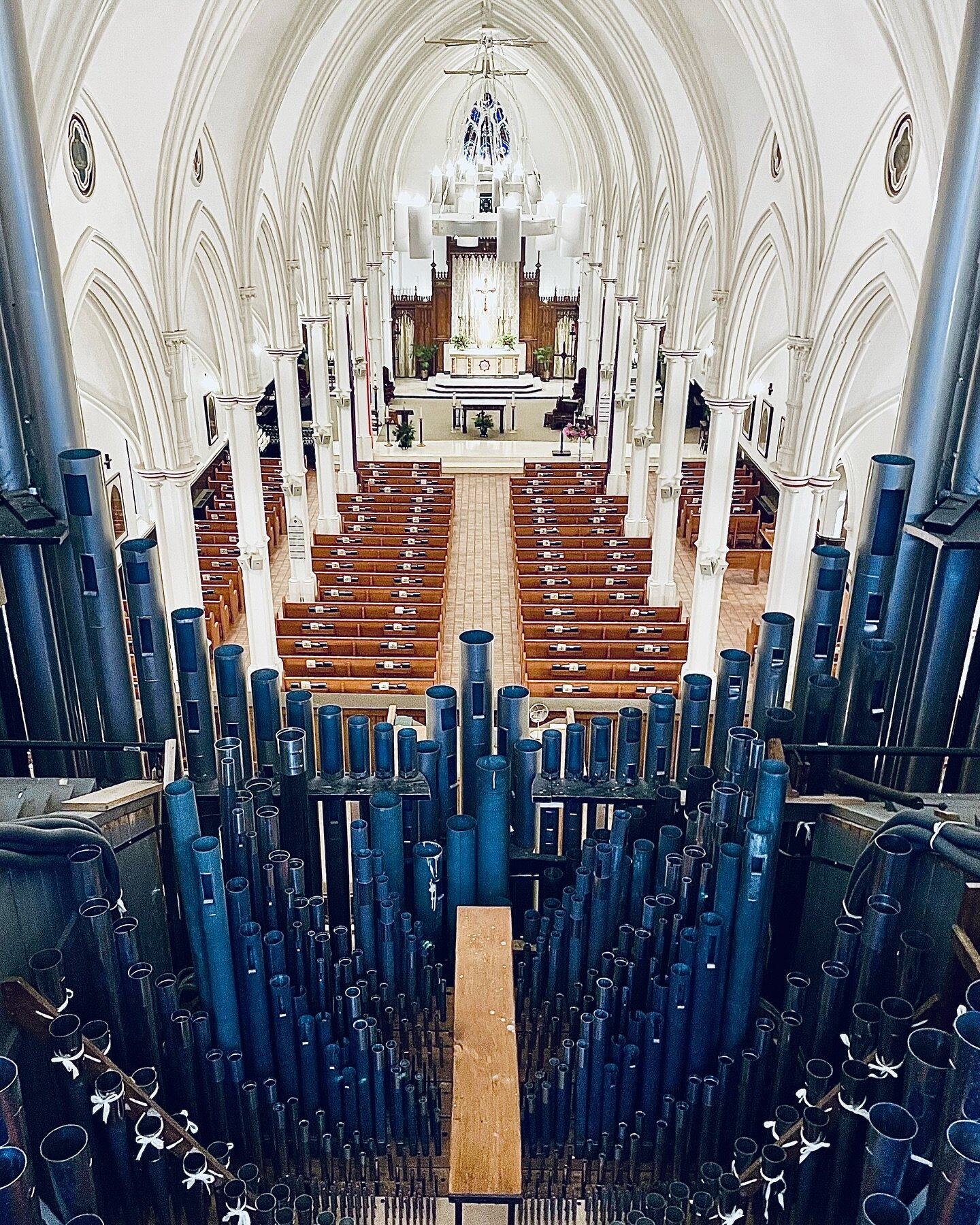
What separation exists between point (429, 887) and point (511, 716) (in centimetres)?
103

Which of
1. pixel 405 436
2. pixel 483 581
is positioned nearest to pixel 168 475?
pixel 483 581

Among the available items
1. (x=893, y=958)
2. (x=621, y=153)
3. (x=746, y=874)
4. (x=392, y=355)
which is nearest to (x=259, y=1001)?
(x=746, y=874)

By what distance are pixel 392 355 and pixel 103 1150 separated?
113 ft

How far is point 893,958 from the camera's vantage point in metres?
4.18

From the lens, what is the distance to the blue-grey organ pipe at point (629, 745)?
5227 millimetres

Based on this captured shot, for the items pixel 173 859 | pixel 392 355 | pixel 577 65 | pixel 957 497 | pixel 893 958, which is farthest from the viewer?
pixel 392 355

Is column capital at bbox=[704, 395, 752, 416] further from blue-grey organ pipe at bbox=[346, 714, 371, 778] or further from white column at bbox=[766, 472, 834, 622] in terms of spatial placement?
blue-grey organ pipe at bbox=[346, 714, 371, 778]

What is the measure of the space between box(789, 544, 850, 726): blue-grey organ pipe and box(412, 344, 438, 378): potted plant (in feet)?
110

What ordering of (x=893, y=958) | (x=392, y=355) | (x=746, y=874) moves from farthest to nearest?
(x=392, y=355) → (x=746, y=874) → (x=893, y=958)

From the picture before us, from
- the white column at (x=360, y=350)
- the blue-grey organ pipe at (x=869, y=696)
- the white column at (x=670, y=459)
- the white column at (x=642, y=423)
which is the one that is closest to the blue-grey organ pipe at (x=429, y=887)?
the blue-grey organ pipe at (x=869, y=696)

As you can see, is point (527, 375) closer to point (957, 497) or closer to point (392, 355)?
point (392, 355)

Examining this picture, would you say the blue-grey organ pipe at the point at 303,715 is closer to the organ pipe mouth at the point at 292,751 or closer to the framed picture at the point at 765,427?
the organ pipe mouth at the point at 292,751

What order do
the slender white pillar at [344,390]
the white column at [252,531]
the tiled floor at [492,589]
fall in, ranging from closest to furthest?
the white column at [252,531], the tiled floor at [492,589], the slender white pillar at [344,390]

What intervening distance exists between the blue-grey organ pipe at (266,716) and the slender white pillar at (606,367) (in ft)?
67.7
